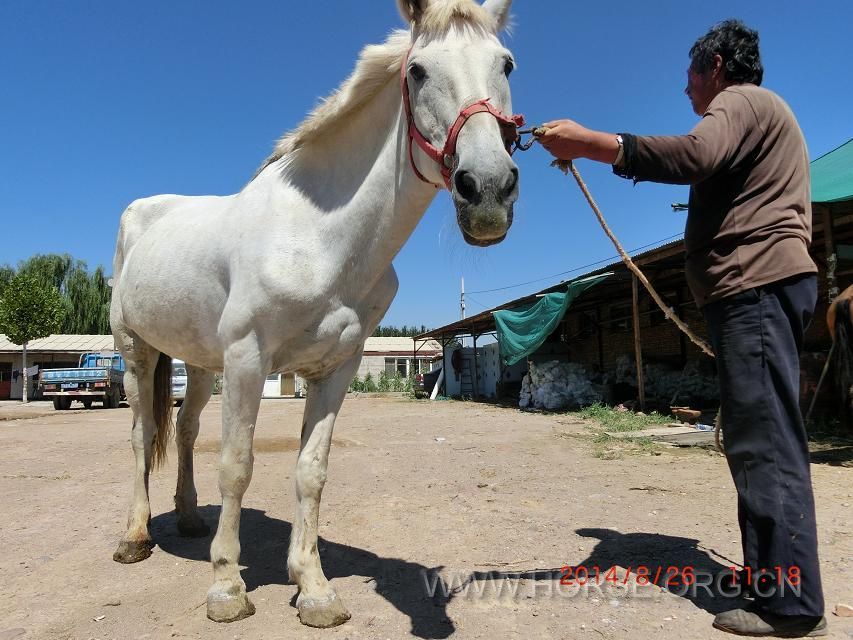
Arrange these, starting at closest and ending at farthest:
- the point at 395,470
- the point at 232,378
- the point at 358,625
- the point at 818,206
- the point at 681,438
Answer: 1. the point at 358,625
2. the point at 232,378
3. the point at 395,470
4. the point at 818,206
5. the point at 681,438

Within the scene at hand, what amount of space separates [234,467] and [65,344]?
3452cm

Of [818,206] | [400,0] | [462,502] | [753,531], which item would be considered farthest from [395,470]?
[818,206]

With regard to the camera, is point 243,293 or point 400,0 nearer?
point 400,0

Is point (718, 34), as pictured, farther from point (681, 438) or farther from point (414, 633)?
point (681, 438)

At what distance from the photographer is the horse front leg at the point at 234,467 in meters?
2.23

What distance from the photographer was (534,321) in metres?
13.8

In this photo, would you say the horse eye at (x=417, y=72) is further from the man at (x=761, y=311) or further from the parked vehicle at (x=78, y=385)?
the parked vehicle at (x=78, y=385)

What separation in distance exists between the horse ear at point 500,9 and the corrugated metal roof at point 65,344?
31.5 metres

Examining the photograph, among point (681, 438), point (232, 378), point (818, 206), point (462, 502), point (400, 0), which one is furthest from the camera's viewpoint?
point (681, 438)

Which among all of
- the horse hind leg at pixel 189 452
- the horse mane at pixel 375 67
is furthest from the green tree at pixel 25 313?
the horse mane at pixel 375 67

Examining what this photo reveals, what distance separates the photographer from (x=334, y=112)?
234cm

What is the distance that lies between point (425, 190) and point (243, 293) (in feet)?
2.84

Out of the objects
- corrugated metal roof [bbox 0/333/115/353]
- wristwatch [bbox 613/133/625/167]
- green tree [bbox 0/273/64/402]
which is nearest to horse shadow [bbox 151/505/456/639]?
wristwatch [bbox 613/133/625/167]

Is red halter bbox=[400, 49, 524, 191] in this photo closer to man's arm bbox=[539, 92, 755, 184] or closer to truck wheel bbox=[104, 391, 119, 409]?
man's arm bbox=[539, 92, 755, 184]
